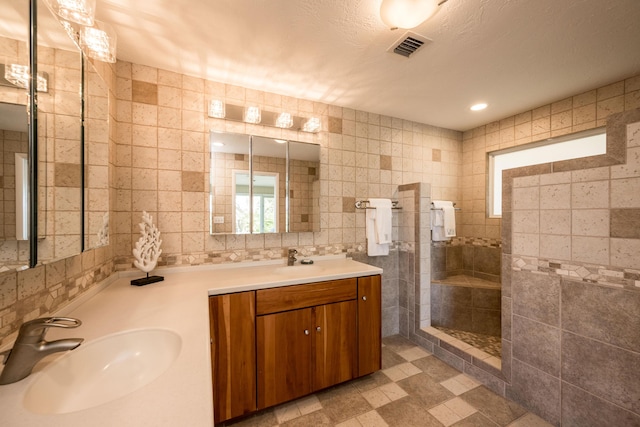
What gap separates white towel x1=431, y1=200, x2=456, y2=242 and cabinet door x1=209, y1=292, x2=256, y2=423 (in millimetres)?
2091

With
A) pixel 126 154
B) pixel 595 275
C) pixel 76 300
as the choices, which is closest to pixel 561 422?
pixel 595 275

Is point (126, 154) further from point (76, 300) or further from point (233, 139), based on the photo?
point (76, 300)

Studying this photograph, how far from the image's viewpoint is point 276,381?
1.47 metres

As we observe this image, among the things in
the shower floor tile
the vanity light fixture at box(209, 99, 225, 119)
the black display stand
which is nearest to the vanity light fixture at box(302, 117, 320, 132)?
the vanity light fixture at box(209, 99, 225, 119)

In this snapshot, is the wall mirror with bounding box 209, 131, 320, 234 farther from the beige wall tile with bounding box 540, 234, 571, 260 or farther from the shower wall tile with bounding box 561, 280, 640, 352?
the shower wall tile with bounding box 561, 280, 640, 352

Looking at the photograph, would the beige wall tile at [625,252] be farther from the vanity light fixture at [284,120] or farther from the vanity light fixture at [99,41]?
the vanity light fixture at [99,41]

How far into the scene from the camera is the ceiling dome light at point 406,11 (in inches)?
42.1

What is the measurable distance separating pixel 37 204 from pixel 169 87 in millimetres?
1338

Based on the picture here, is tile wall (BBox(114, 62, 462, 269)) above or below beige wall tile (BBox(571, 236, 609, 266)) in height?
above

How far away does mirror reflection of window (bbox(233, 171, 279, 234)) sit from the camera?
187 centimetres

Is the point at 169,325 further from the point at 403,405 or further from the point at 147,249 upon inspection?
the point at 403,405

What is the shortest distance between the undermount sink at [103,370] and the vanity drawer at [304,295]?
24.6 inches

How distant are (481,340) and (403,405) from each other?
1.22 metres

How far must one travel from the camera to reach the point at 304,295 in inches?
60.6
